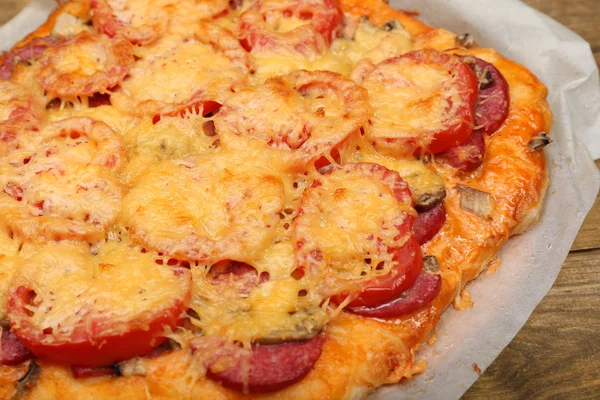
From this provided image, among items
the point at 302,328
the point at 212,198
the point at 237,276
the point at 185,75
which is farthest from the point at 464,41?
the point at 302,328

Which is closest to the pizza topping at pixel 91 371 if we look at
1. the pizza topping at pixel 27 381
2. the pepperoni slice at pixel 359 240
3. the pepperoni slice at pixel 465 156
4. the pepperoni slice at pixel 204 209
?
the pizza topping at pixel 27 381

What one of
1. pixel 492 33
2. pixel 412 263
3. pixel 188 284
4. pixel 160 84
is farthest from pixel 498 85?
pixel 188 284

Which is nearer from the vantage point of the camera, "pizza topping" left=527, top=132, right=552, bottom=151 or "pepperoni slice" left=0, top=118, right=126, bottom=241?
"pepperoni slice" left=0, top=118, right=126, bottom=241

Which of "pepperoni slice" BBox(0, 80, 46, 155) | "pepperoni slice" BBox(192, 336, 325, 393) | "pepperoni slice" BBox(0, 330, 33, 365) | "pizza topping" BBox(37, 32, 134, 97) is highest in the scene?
"pizza topping" BBox(37, 32, 134, 97)

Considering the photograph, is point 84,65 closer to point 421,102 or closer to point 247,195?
point 247,195

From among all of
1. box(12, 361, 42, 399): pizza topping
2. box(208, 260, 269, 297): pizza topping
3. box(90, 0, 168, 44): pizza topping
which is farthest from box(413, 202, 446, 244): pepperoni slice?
box(90, 0, 168, 44): pizza topping

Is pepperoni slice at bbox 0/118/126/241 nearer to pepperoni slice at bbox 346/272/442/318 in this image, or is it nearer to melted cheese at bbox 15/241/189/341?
melted cheese at bbox 15/241/189/341

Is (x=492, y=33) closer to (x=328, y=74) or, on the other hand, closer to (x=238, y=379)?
(x=328, y=74)
